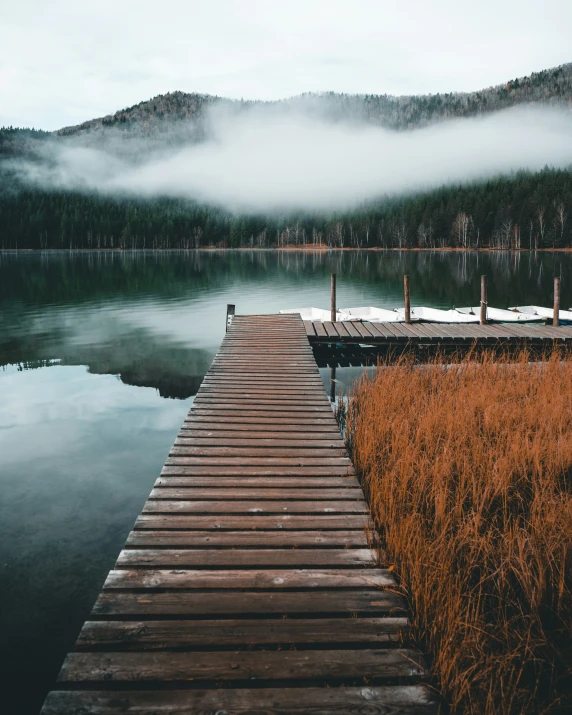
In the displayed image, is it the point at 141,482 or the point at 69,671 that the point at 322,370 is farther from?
the point at 69,671

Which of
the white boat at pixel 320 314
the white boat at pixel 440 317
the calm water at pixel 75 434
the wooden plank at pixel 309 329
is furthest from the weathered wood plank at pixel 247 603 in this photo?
the white boat at pixel 440 317

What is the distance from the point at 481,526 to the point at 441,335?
9996 millimetres

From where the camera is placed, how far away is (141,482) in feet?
25.8

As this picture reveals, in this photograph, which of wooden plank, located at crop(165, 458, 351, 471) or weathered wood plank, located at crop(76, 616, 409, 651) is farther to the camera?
wooden plank, located at crop(165, 458, 351, 471)

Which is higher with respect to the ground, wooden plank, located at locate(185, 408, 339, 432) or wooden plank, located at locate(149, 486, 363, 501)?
wooden plank, located at locate(185, 408, 339, 432)

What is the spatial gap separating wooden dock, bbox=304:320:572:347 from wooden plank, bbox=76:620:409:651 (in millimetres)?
11210

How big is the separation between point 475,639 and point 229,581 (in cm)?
161

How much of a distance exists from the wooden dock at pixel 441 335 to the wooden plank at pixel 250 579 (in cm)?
1070

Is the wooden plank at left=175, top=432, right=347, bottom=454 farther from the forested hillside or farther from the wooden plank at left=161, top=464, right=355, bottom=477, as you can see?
the forested hillside

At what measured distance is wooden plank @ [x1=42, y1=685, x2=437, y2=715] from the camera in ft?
8.31

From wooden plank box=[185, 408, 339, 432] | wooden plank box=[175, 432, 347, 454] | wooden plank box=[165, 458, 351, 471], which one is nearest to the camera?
wooden plank box=[165, 458, 351, 471]

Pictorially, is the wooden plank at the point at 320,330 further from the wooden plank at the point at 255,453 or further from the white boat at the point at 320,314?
the wooden plank at the point at 255,453

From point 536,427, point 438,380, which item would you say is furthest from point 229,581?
point 438,380

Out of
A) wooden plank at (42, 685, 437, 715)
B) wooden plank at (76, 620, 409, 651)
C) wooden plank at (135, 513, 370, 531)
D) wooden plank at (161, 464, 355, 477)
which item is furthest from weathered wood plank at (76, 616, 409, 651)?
wooden plank at (161, 464, 355, 477)
